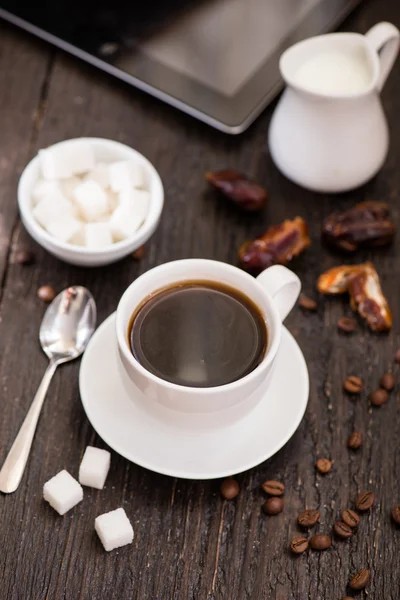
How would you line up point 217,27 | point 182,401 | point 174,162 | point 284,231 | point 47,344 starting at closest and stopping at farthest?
point 182,401, point 47,344, point 284,231, point 174,162, point 217,27

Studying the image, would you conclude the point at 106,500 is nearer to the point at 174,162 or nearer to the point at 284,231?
the point at 284,231

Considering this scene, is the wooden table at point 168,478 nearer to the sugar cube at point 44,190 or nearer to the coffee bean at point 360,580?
the coffee bean at point 360,580

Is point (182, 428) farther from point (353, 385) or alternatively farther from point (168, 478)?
point (353, 385)

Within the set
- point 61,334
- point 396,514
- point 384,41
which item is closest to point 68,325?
point 61,334

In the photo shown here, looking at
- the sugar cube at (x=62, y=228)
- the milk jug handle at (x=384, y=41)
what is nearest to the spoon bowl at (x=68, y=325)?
the sugar cube at (x=62, y=228)

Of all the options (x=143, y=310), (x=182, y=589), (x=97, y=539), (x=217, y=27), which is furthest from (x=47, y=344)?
(x=217, y=27)

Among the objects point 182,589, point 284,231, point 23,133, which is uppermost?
point 284,231
